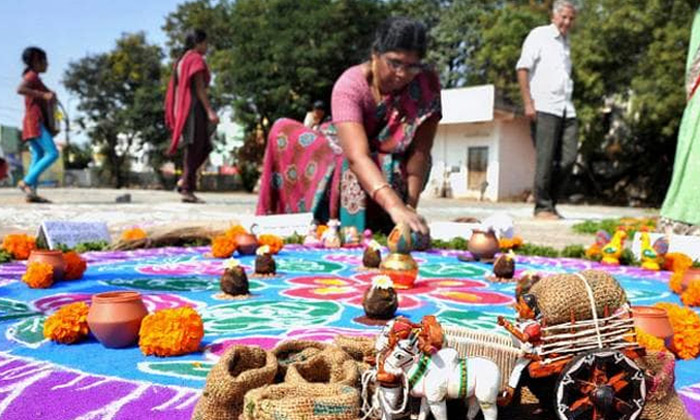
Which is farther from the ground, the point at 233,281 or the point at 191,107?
the point at 191,107

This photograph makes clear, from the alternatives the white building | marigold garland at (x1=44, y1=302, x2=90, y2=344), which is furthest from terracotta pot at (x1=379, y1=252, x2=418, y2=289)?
the white building

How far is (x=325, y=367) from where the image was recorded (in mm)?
1521

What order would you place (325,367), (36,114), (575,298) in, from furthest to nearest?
(36,114) → (325,367) → (575,298)

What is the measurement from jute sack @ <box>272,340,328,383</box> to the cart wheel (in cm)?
63

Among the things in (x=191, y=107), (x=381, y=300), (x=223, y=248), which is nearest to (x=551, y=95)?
(x=223, y=248)

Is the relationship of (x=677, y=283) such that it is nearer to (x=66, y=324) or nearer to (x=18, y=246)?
(x=66, y=324)

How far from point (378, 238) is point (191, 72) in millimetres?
4733

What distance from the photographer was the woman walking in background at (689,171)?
4672mm

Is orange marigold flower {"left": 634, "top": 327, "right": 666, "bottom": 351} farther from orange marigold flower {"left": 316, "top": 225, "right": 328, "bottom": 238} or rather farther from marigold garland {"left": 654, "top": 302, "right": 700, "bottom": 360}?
orange marigold flower {"left": 316, "top": 225, "right": 328, "bottom": 238}

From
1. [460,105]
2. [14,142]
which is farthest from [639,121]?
[14,142]

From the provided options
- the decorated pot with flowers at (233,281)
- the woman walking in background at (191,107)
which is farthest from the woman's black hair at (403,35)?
the woman walking in background at (191,107)

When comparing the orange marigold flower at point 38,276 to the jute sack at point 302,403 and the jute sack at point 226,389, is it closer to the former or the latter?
the jute sack at point 226,389

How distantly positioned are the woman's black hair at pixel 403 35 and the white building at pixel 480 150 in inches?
669

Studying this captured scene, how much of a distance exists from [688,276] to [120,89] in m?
30.6
